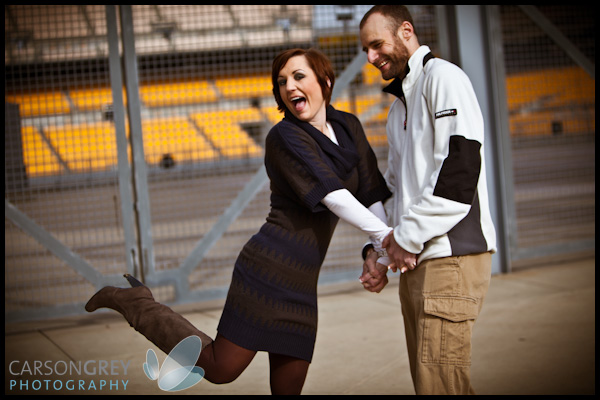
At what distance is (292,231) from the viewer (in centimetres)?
256

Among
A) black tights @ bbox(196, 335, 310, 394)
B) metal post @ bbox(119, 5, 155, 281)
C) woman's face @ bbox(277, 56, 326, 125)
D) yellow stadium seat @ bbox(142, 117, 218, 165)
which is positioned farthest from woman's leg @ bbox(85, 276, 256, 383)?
yellow stadium seat @ bbox(142, 117, 218, 165)

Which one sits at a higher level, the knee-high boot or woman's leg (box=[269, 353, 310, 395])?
the knee-high boot

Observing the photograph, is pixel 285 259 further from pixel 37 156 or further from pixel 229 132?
pixel 229 132

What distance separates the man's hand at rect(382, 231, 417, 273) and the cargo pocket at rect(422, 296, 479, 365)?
0.47ft

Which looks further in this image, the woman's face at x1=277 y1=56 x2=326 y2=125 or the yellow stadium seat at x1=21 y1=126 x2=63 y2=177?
the yellow stadium seat at x1=21 y1=126 x2=63 y2=177

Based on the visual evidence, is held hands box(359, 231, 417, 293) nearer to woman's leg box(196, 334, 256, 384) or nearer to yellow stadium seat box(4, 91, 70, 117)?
woman's leg box(196, 334, 256, 384)

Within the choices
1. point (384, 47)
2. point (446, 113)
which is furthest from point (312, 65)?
point (446, 113)

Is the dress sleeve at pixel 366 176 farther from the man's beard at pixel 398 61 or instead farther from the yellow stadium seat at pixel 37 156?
the yellow stadium seat at pixel 37 156

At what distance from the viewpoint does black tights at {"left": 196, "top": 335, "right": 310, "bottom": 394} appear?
2.62 metres

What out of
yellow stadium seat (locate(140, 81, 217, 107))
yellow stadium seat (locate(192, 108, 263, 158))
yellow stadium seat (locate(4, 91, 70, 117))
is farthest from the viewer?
yellow stadium seat (locate(192, 108, 263, 158))

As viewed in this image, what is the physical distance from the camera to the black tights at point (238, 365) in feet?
8.59

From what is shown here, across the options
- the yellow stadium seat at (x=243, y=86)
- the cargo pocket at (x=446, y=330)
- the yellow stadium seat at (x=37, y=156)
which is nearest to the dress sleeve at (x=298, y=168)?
the cargo pocket at (x=446, y=330)

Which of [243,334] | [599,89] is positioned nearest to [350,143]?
[243,334]

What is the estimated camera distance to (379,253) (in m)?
2.60
